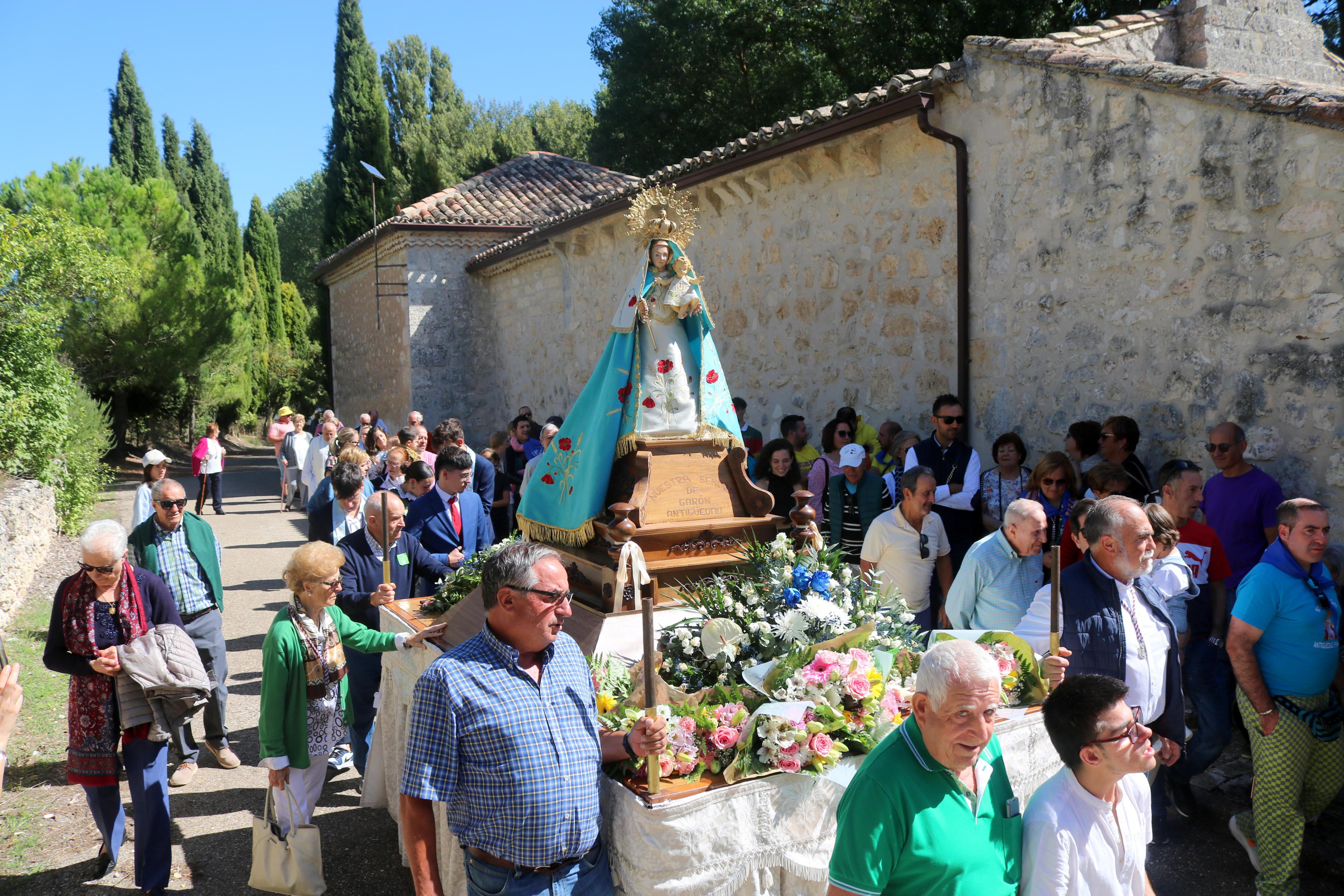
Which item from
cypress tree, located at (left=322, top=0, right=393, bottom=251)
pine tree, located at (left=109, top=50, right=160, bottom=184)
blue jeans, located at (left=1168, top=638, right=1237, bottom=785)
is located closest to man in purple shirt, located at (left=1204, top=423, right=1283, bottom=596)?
blue jeans, located at (left=1168, top=638, right=1237, bottom=785)

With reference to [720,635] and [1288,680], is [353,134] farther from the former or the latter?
[1288,680]

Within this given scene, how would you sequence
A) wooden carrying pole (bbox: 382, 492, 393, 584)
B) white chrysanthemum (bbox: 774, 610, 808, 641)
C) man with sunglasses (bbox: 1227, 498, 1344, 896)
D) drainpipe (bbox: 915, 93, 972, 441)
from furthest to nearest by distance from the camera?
drainpipe (bbox: 915, 93, 972, 441) → wooden carrying pole (bbox: 382, 492, 393, 584) → man with sunglasses (bbox: 1227, 498, 1344, 896) → white chrysanthemum (bbox: 774, 610, 808, 641)

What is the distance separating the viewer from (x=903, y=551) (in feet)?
17.1

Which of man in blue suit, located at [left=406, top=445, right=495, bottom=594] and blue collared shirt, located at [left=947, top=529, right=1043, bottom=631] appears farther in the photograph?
man in blue suit, located at [left=406, top=445, right=495, bottom=594]

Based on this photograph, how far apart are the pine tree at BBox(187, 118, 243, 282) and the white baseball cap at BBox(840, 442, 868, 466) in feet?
103

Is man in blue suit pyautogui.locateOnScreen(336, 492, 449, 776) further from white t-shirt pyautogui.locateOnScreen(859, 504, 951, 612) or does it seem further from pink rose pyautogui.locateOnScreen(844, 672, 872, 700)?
pink rose pyautogui.locateOnScreen(844, 672, 872, 700)

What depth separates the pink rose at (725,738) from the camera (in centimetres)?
301

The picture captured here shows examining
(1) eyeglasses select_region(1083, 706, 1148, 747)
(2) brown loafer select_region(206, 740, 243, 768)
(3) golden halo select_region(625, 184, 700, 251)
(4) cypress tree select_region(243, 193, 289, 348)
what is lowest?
(2) brown loafer select_region(206, 740, 243, 768)

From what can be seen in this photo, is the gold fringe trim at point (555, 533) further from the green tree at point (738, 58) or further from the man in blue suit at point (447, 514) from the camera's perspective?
the green tree at point (738, 58)

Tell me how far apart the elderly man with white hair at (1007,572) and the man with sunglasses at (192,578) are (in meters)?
4.17

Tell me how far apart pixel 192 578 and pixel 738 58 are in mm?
18986

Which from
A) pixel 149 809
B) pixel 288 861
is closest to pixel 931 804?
pixel 288 861

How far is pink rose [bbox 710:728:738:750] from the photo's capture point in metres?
3.01

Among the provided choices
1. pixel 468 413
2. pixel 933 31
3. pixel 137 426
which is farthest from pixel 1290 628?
pixel 137 426
